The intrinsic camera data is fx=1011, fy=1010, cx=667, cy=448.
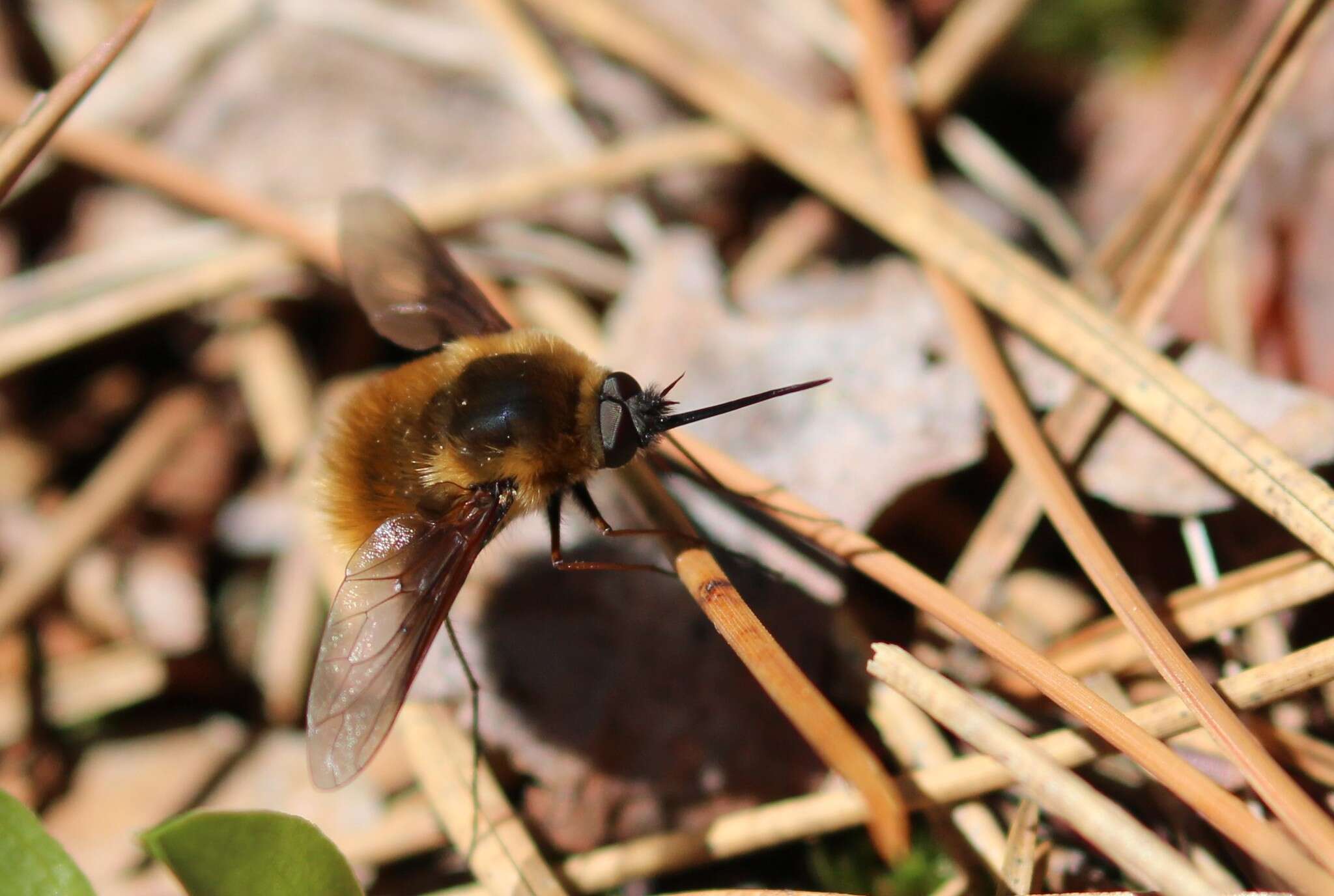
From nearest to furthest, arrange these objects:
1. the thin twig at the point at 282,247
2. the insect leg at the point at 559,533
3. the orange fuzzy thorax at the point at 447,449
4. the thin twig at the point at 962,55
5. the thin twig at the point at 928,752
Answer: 1. the thin twig at the point at 928,752
2. the orange fuzzy thorax at the point at 447,449
3. the insect leg at the point at 559,533
4. the thin twig at the point at 282,247
5. the thin twig at the point at 962,55

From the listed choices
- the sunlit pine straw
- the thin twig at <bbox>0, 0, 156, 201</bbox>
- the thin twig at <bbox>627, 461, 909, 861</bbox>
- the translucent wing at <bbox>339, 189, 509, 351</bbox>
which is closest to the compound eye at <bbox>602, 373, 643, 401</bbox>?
the thin twig at <bbox>627, 461, 909, 861</bbox>

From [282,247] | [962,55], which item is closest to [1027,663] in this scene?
[962,55]

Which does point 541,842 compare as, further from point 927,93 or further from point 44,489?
point 927,93

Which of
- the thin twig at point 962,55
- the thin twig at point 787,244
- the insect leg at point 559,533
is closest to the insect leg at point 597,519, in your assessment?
the insect leg at point 559,533

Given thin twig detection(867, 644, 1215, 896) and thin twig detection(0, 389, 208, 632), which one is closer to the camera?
thin twig detection(867, 644, 1215, 896)

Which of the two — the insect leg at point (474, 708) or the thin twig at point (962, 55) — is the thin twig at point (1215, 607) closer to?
the insect leg at point (474, 708)

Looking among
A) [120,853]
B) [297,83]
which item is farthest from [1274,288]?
[120,853]

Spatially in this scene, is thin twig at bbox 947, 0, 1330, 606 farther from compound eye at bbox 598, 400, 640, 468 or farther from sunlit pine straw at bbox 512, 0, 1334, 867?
compound eye at bbox 598, 400, 640, 468
